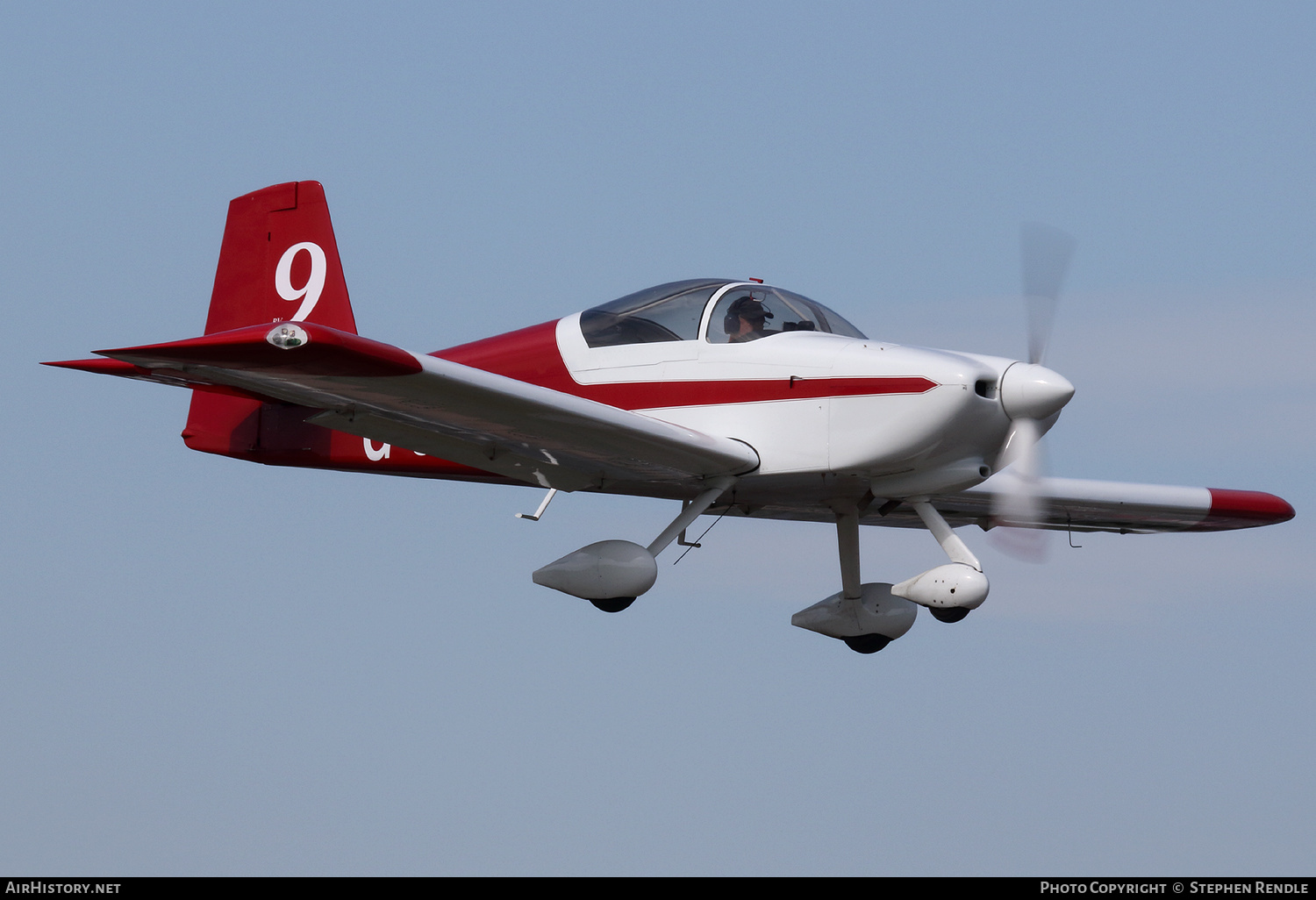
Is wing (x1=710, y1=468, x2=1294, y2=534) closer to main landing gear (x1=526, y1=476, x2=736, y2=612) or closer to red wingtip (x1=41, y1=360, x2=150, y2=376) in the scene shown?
main landing gear (x1=526, y1=476, x2=736, y2=612)

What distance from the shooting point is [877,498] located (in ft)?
40.6

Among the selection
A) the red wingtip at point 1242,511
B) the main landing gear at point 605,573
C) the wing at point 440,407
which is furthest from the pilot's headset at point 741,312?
the red wingtip at point 1242,511

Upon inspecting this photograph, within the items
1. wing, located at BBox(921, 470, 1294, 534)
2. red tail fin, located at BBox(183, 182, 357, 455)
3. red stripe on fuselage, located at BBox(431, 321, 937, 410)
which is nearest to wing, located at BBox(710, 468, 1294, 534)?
wing, located at BBox(921, 470, 1294, 534)

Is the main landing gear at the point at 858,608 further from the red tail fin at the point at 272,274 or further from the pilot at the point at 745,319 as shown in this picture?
the red tail fin at the point at 272,274

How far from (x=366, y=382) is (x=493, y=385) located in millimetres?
787

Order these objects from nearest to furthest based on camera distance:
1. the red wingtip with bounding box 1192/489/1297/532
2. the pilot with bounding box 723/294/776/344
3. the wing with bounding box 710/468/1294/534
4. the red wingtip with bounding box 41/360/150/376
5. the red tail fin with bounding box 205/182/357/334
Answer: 1. the red wingtip with bounding box 41/360/150/376
2. the pilot with bounding box 723/294/776/344
3. the wing with bounding box 710/468/1294/534
4. the red tail fin with bounding box 205/182/357/334
5. the red wingtip with bounding box 1192/489/1297/532

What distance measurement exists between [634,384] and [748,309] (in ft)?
3.29

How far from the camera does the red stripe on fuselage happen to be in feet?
37.6

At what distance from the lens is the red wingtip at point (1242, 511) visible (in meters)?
15.3

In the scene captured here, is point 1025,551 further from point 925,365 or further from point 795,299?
point 795,299

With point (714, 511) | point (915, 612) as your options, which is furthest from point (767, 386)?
point (915, 612)

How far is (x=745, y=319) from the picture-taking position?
476 inches

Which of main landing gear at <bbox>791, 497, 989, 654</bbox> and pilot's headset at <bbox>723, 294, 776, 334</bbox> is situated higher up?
A: pilot's headset at <bbox>723, 294, 776, 334</bbox>

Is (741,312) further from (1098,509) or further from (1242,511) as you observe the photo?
(1242,511)
